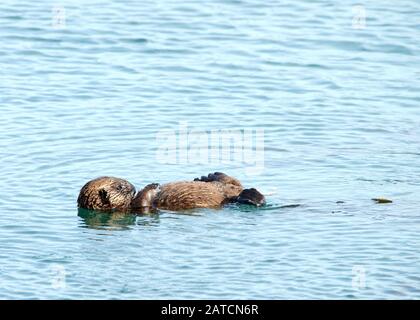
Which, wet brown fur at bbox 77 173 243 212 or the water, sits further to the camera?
wet brown fur at bbox 77 173 243 212

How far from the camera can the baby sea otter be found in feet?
39.1

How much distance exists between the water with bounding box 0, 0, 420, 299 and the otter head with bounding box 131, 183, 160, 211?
0.20 meters

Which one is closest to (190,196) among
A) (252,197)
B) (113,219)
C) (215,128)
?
(252,197)

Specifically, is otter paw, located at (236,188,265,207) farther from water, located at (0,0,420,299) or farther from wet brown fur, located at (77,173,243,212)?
wet brown fur, located at (77,173,243,212)

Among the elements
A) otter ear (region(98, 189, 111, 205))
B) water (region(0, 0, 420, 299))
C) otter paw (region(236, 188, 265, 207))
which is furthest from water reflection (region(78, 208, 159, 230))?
otter paw (region(236, 188, 265, 207))

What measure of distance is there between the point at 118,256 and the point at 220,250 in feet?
3.09

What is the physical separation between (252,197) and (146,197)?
1.11 metres

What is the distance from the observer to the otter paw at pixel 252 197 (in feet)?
38.5

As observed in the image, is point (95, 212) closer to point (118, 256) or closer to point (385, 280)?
point (118, 256)

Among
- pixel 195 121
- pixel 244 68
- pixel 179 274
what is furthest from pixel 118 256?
pixel 244 68

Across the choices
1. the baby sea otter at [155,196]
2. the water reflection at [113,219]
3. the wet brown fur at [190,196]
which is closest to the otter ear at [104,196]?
the baby sea otter at [155,196]

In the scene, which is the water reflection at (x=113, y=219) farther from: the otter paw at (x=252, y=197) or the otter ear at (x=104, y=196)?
the otter paw at (x=252, y=197)

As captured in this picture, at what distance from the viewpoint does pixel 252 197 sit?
1172 centimetres

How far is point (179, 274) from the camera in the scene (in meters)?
10.1
